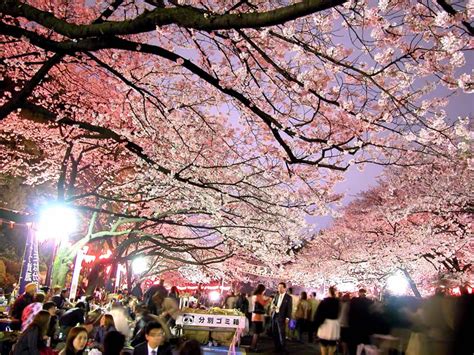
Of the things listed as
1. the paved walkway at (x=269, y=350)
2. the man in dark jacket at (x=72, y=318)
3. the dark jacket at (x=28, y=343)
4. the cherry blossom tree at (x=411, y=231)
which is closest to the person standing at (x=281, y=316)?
the paved walkway at (x=269, y=350)

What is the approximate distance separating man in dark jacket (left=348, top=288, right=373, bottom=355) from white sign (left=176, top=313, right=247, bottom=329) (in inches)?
158

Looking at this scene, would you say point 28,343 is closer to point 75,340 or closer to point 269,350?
point 75,340

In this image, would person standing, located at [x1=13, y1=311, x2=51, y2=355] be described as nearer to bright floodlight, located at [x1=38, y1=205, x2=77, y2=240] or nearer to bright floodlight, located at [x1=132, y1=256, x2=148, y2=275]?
bright floodlight, located at [x1=38, y1=205, x2=77, y2=240]

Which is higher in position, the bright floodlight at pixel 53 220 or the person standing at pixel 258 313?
the bright floodlight at pixel 53 220

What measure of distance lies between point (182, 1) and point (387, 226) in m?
27.3

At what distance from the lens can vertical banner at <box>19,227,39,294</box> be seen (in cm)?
1315

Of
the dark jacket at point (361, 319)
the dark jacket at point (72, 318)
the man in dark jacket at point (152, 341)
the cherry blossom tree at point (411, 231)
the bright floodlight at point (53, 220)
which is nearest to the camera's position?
the man in dark jacket at point (152, 341)

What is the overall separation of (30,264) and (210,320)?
6.20 metres

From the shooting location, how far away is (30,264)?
44.2 ft

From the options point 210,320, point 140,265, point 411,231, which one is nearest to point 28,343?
point 210,320

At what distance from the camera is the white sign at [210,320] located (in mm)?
11609

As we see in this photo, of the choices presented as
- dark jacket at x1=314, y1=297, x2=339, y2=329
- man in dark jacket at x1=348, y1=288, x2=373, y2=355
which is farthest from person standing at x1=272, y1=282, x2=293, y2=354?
man in dark jacket at x1=348, y1=288, x2=373, y2=355

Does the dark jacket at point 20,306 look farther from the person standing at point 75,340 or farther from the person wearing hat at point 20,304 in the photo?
the person standing at point 75,340

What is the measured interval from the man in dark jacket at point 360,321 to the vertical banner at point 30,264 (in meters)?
9.97
